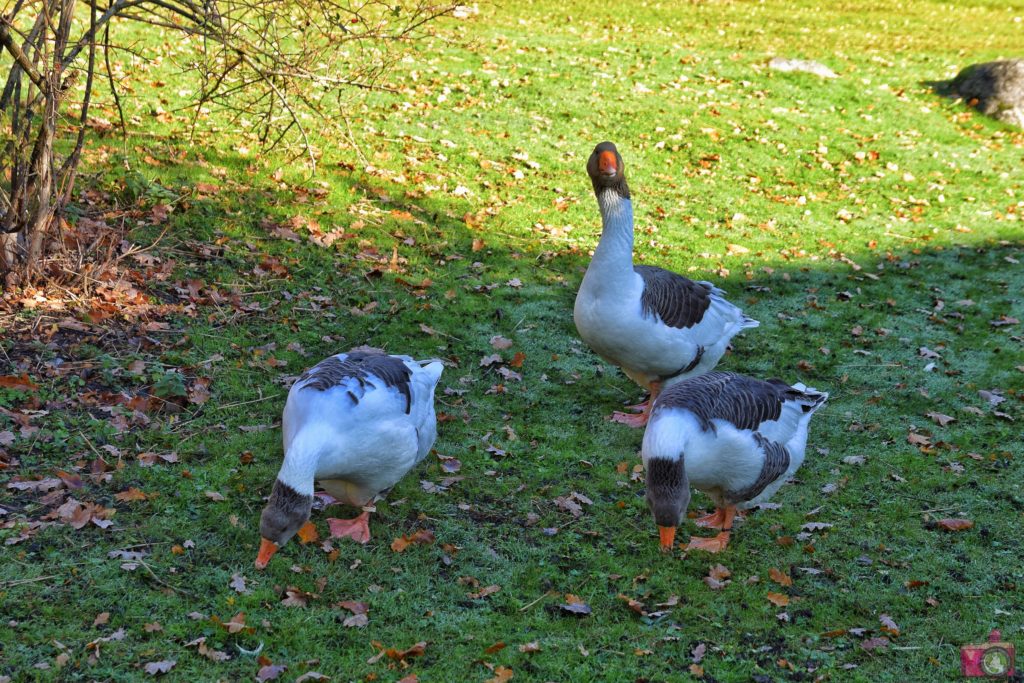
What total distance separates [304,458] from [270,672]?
1.20 metres

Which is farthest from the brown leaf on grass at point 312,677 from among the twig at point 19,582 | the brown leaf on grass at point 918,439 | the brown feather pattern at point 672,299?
the brown leaf on grass at point 918,439

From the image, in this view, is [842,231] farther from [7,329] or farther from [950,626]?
[7,329]

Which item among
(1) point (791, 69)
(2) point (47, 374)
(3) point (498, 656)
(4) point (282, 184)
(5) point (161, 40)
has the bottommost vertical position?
(3) point (498, 656)

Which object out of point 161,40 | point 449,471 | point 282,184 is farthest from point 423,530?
point 161,40

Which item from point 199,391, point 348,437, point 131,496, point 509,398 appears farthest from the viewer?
point 509,398

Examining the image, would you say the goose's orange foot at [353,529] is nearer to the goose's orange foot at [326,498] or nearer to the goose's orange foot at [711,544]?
the goose's orange foot at [326,498]

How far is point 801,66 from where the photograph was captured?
69.2 ft

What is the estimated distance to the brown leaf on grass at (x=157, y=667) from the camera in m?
4.96

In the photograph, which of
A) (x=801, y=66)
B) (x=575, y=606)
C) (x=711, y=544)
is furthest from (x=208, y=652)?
(x=801, y=66)

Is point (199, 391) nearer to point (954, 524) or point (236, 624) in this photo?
point (236, 624)

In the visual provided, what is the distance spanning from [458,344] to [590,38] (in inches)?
571

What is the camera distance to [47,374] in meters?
7.48

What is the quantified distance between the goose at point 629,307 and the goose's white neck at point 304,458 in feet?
9.47

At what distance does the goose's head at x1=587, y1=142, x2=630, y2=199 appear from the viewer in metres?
7.45
